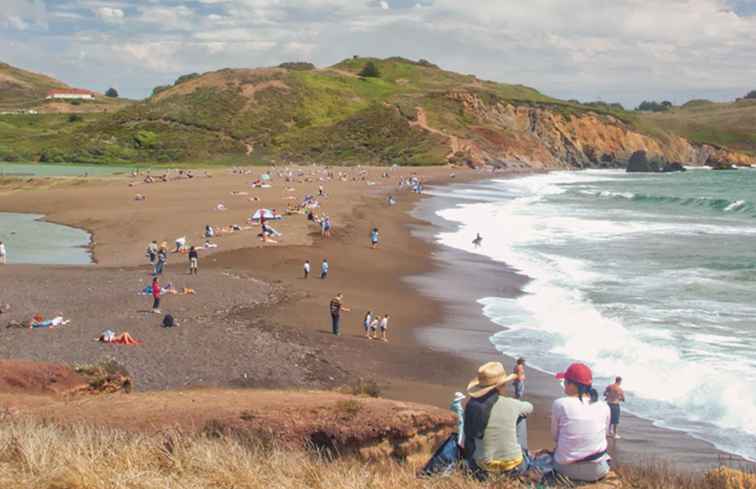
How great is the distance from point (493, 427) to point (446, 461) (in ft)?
1.82

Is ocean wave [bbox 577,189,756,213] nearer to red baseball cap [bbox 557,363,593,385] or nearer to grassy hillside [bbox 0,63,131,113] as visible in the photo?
red baseball cap [bbox 557,363,593,385]

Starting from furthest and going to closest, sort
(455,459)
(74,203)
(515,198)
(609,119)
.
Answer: (609,119) < (515,198) < (74,203) < (455,459)

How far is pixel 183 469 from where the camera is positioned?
647 centimetres

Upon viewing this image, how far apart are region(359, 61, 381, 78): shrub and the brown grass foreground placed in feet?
466

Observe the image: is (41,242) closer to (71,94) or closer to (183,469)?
(183,469)

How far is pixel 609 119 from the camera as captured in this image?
413 ft

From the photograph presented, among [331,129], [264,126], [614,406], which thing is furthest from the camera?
[264,126]

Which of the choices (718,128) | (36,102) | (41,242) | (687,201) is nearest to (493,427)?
(41,242)

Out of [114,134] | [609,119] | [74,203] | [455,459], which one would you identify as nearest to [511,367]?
[455,459]

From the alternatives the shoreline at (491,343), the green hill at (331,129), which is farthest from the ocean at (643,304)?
the green hill at (331,129)

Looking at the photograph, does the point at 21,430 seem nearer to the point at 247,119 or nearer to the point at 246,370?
the point at 246,370

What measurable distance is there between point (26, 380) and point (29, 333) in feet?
21.7

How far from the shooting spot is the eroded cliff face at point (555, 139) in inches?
4203

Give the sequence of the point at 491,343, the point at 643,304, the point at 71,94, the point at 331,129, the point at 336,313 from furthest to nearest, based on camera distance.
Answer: the point at 71,94 < the point at 331,129 < the point at 643,304 < the point at 491,343 < the point at 336,313
